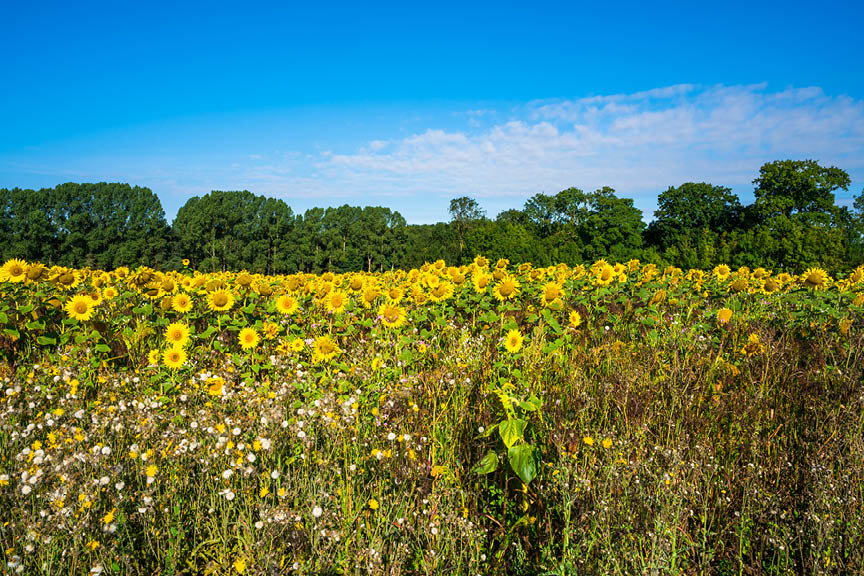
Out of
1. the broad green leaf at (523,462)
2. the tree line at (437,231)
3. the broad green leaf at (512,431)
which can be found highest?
the tree line at (437,231)

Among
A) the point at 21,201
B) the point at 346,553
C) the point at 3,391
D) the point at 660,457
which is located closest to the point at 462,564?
the point at 346,553

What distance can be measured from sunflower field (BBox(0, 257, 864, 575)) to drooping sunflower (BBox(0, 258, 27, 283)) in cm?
2

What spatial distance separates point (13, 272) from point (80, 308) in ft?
3.14

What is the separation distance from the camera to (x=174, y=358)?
3.72 meters

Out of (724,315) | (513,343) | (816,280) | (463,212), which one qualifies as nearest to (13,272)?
(513,343)

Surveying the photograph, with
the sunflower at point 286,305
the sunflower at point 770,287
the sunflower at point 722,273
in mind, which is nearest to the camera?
the sunflower at point 286,305

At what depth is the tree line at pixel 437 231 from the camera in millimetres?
35219

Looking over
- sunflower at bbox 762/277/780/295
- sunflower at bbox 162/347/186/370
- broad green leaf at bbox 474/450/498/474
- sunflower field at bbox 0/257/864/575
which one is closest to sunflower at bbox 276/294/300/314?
sunflower field at bbox 0/257/864/575

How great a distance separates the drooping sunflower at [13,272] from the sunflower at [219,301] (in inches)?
78.2

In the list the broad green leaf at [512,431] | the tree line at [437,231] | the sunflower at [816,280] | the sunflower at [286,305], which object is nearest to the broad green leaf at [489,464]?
the broad green leaf at [512,431]

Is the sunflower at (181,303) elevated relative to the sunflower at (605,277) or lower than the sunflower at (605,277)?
lower

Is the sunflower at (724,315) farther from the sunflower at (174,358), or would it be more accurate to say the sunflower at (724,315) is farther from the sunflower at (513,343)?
the sunflower at (174,358)

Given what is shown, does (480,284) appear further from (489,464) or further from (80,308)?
Result: (80,308)

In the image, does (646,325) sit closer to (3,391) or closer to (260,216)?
(3,391)
